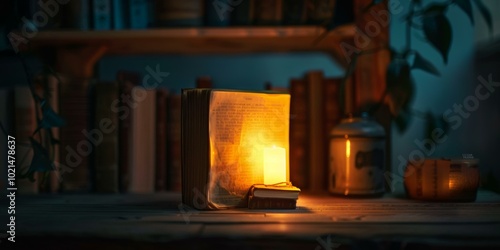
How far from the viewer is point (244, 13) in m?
1.22

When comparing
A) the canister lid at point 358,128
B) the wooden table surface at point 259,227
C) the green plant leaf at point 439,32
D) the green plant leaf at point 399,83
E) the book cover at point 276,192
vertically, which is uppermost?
the green plant leaf at point 439,32

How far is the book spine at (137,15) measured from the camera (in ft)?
4.00

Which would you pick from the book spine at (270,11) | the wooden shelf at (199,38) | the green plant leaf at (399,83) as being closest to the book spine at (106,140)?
the wooden shelf at (199,38)

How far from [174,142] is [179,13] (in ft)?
1.00

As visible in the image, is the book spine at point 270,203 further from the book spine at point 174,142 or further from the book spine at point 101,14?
the book spine at point 101,14

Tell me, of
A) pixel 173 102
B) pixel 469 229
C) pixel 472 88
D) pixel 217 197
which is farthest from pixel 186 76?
pixel 469 229

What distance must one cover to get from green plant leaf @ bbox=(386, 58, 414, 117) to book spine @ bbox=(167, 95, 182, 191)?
1.61 ft

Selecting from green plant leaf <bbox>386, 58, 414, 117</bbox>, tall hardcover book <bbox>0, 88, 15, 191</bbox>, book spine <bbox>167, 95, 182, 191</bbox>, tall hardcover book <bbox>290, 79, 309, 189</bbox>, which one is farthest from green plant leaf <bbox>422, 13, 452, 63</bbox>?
tall hardcover book <bbox>0, 88, 15, 191</bbox>

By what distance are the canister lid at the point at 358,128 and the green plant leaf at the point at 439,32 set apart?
20 centimetres

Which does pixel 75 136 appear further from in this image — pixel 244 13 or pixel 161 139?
pixel 244 13

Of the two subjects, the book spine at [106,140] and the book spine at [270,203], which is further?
the book spine at [106,140]

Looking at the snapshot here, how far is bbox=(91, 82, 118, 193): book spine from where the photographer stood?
3.91 ft

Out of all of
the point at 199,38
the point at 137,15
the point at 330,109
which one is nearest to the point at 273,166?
the point at 330,109

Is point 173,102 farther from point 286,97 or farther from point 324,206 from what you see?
point 324,206
